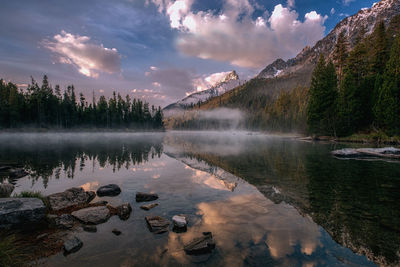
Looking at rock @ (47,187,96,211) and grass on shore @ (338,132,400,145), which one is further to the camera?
grass on shore @ (338,132,400,145)

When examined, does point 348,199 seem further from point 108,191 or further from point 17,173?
point 17,173

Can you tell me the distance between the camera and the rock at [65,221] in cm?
797

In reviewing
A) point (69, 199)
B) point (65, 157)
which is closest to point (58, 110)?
point (65, 157)

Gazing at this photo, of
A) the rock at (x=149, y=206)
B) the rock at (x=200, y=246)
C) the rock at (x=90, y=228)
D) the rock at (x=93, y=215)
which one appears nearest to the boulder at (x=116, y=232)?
the rock at (x=90, y=228)

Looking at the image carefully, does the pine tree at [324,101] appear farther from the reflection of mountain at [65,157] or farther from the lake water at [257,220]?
the reflection of mountain at [65,157]

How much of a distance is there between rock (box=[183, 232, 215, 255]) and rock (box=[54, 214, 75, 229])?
5242 millimetres

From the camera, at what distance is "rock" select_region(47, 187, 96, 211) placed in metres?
9.90

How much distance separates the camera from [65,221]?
8.25 meters

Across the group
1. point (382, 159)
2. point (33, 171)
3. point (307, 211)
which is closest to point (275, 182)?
point (307, 211)

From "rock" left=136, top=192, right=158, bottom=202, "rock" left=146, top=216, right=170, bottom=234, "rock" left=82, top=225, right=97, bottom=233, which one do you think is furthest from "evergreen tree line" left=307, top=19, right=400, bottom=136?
"rock" left=82, top=225, right=97, bottom=233

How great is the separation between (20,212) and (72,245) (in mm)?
2831

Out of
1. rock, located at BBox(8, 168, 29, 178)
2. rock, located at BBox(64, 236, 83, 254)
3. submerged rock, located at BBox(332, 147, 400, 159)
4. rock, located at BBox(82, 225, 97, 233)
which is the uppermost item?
submerged rock, located at BBox(332, 147, 400, 159)

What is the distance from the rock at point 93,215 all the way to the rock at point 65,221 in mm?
235

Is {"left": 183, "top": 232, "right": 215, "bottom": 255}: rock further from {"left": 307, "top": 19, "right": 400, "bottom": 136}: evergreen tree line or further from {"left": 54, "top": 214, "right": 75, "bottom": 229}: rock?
{"left": 307, "top": 19, "right": 400, "bottom": 136}: evergreen tree line
